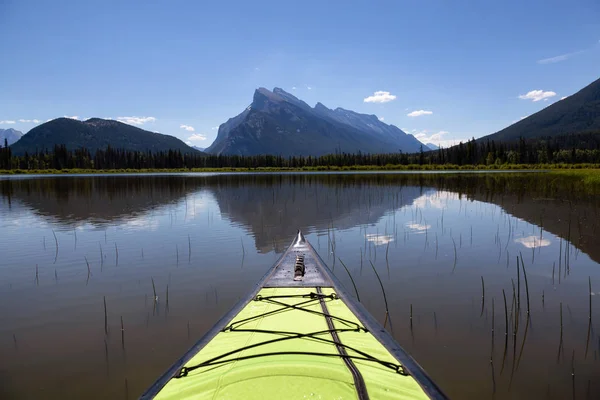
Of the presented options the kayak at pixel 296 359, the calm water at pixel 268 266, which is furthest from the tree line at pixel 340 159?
the kayak at pixel 296 359

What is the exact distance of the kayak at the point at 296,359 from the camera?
397 cm

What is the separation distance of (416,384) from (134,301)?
24.9 feet

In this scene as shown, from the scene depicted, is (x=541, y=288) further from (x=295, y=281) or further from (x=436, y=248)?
(x=295, y=281)

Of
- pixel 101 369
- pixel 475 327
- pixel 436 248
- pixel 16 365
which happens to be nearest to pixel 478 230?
pixel 436 248

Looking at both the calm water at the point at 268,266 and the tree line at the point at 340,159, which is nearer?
the calm water at the point at 268,266

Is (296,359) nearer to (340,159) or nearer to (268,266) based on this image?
(268,266)

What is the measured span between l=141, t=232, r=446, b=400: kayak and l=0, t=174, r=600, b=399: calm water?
1412 mm

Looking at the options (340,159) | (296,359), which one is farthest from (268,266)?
(340,159)

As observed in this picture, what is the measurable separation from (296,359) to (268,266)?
25.5ft

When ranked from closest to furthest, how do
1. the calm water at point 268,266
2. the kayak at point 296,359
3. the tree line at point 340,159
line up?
the kayak at point 296,359
the calm water at point 268,266
the tree line at point 340,159

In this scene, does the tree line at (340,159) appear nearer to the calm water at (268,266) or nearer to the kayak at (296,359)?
the calm water at (268,266)

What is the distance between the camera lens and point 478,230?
17.6m

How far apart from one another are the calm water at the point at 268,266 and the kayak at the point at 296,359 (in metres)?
1.41

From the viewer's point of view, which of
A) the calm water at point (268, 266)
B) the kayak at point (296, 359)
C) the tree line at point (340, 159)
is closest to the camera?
the kayak at point (296, 359)
